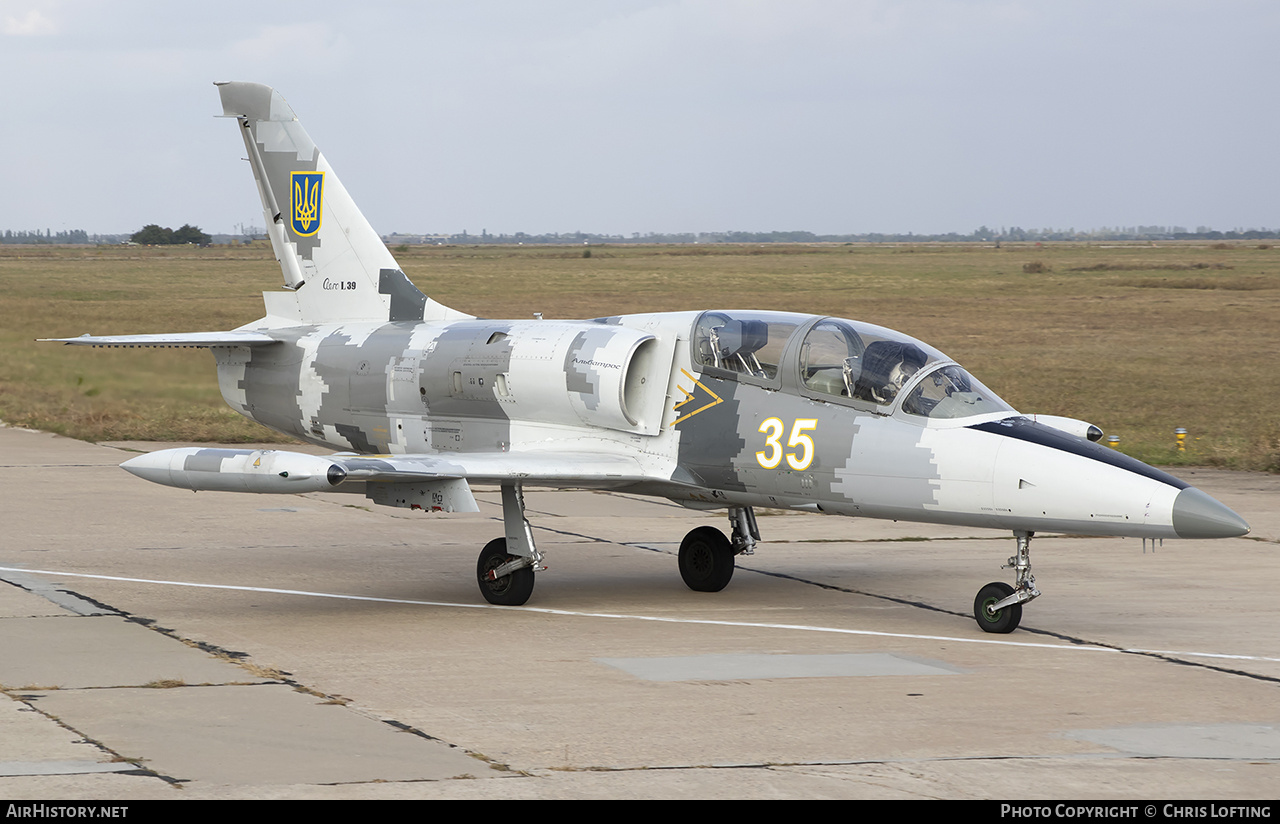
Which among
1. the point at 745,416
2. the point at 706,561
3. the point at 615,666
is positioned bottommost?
the point at 615,666

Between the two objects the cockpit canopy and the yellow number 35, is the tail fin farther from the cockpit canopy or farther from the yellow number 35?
the yellow number 35

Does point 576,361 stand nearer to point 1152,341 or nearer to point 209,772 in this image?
point 209,772

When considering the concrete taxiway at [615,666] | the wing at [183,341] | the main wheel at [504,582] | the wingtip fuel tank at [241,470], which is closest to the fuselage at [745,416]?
the wing at [183,341]

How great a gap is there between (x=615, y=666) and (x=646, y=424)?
3.05 metres

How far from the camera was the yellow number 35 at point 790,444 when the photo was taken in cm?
1245

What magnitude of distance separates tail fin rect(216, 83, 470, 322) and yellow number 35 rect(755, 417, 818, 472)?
5009mm

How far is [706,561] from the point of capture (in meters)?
14.2

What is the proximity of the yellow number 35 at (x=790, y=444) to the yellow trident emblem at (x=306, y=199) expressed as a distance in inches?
247

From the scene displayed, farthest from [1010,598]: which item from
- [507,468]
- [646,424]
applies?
[507,468]

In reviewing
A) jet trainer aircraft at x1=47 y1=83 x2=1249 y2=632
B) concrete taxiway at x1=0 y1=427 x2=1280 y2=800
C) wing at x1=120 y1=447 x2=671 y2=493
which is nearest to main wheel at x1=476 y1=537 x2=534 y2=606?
jet trainer aircraft at x1=47 y1=83 x2=1249 y2=632

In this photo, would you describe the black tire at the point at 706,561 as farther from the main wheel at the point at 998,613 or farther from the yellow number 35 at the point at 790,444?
the main wheel at the point at 998,613

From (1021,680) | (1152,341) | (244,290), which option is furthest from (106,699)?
(244,290)

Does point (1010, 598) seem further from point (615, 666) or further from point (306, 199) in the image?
point (306, 199)
